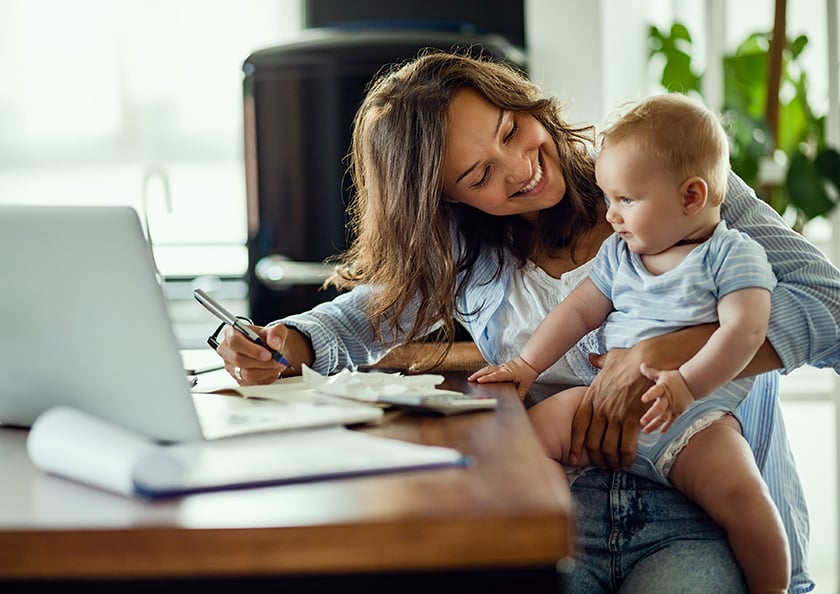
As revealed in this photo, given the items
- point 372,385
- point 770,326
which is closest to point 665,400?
point 770,326

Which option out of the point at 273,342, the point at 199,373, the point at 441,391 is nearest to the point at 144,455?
the point at 441,391

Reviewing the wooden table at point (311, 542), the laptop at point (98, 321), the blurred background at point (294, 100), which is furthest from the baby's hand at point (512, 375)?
the blurred background at point (294, 100)

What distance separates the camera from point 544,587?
2.35 ft

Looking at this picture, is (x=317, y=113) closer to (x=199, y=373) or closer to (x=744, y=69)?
(x=744, y=69)

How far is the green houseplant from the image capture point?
2.96 metres

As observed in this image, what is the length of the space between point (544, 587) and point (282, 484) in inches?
9.0

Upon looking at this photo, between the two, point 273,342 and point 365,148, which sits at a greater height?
point 365,148

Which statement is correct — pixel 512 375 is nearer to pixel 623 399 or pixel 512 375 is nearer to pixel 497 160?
pixel 623 399

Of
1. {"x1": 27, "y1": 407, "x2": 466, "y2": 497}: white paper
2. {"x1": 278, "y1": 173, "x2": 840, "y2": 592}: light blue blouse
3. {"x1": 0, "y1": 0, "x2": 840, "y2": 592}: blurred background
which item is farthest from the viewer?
{"x1": 0, "y1": 0, "x2": 840, "y2": 592}: blurred background

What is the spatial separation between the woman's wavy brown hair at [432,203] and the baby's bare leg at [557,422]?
0.33 m

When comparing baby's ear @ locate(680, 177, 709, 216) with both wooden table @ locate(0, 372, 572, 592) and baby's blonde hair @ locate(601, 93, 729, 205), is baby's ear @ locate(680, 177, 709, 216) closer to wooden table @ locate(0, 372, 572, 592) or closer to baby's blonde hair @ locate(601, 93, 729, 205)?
baby's blonde hair @ locate(601, 93, 729, 205)

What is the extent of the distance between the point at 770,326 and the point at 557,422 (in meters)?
0.31

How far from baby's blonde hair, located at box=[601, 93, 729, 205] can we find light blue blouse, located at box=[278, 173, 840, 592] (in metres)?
0.11

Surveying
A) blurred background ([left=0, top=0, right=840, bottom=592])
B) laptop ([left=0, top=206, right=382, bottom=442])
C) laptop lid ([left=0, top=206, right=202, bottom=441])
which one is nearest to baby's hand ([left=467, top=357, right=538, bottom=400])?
laptop ([left=0, top=206, right=382, bottom=442])
